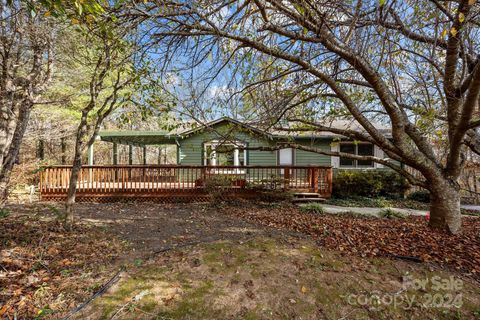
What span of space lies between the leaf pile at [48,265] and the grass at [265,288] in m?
0.42

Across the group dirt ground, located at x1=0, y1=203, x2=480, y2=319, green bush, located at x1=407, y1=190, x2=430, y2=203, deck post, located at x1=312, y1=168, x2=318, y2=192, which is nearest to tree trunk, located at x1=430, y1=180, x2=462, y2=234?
dirt ground, located at x1=0, y1=203, x2=480, y2=319

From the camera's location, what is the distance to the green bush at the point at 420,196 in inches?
403

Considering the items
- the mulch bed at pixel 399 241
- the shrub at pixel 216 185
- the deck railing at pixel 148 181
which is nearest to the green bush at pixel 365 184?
the deck railing at pixel 148 181

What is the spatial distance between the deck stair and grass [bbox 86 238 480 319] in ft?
17.1

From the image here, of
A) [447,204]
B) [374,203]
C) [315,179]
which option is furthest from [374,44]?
[374,203]

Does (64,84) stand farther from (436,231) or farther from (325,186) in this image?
(436,231)

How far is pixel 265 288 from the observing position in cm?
281

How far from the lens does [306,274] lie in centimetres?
310

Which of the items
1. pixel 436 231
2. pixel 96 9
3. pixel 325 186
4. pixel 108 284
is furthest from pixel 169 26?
pixel 325 186

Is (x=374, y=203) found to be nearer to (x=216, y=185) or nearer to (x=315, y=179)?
(x=315, y=179)

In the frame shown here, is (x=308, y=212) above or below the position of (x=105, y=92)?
below

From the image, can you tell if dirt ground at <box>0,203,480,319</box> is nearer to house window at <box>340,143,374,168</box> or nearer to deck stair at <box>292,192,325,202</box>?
deck stair at <box>292,192,325,202</box>

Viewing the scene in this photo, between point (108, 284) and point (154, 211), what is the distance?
4453 mm

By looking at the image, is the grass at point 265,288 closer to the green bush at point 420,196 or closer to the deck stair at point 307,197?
the deck stair at point 307,197
